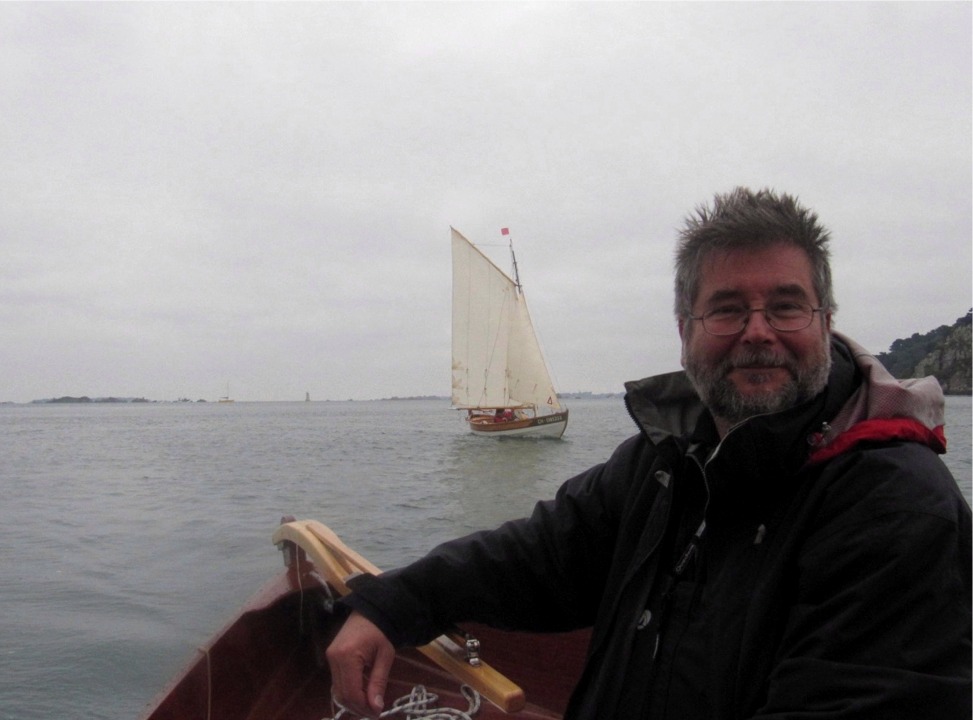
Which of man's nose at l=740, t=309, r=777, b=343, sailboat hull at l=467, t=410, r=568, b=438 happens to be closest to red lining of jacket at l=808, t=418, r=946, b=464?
man's nose at l=740, t=309, r=777, b=343

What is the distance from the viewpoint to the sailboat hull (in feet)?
127

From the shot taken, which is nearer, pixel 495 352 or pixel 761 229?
pixel 761 229

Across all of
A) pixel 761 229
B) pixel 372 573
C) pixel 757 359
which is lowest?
pixel 372 573

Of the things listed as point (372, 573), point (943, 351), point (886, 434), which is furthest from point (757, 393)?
point (943, 351)

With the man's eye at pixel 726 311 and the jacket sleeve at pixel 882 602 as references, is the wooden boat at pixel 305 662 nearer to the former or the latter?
the man's eye at pixel 726 311

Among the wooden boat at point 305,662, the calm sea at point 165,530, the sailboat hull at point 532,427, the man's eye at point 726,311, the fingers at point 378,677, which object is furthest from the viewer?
the sailboat hull at point 532,427

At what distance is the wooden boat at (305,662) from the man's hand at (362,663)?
1116 mm

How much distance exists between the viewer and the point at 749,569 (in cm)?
144

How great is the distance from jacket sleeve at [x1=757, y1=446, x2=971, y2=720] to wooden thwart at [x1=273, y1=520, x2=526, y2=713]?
34.9 inches

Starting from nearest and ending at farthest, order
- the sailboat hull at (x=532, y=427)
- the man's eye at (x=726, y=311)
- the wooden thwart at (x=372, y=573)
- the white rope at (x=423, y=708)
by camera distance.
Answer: the man's eye at (x=726, y=311), the wooden thwart at (x=372, y=573), the white rope at (x=423, y=708), the sailboat hull at (x=532, y=427)

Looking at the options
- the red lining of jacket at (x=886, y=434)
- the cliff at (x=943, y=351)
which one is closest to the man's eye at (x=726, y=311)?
the red lining of jacket at (x=886, y=434)

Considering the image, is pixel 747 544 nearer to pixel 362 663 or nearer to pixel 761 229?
pixel 761 229

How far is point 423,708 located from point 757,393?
258 centimetres

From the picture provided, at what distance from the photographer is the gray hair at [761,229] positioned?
1647 millimetres
